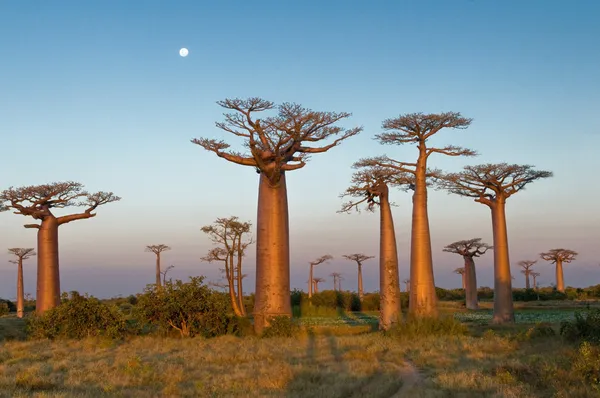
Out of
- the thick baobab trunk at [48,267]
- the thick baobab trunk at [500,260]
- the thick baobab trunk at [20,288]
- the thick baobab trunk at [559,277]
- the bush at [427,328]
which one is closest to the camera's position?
the bush at [427,328]

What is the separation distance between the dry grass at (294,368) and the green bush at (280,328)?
1032 millimetres

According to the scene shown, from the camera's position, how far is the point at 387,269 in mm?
18156

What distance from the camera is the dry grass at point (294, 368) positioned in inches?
284

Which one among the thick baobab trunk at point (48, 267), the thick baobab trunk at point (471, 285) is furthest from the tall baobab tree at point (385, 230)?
the thick baobab trunk at point (471, 285)

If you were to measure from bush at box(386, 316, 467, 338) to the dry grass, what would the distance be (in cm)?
88

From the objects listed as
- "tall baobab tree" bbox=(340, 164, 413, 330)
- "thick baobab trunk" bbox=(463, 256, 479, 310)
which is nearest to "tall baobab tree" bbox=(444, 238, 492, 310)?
"thick baobab trunk" bbox=(463, 256, 479, 310)

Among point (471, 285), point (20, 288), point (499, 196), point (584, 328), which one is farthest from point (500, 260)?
point (20, 288)

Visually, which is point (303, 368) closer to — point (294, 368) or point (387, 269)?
point (294, 368)

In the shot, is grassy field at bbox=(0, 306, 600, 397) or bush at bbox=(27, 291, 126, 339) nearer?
grassy field at bbox=(0, 306, 600, 397)

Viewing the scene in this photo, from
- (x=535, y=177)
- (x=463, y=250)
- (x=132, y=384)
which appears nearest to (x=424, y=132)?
(x=535, y=177)

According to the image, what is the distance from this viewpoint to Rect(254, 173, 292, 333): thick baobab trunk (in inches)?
575

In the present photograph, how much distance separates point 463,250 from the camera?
35.9 m

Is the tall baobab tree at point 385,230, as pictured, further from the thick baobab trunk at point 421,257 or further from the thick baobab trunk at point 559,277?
the thick baobab trunk at point 559,277

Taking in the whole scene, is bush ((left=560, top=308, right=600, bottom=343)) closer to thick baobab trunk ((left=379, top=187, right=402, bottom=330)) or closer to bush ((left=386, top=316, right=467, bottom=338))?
bush ((left=386, top=316, right=467, bottom=338))
